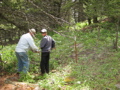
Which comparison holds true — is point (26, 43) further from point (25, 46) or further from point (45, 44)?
point (45, 44)

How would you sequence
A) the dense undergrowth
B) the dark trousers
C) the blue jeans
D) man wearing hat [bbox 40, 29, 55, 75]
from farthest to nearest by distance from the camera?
the dark trousers, man wearing hat [bbox 40, 29, 55, 75], the blue jeans, the dense undergrowth

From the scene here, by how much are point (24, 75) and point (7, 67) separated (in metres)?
1.85

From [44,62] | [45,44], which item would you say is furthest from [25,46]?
[44,62]

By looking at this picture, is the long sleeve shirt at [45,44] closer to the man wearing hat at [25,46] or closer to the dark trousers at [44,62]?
the dark trousers at [44,62]

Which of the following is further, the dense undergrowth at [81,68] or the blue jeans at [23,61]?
the blue jeans at [23,61]

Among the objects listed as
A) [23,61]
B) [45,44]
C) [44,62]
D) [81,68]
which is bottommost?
[81,68]

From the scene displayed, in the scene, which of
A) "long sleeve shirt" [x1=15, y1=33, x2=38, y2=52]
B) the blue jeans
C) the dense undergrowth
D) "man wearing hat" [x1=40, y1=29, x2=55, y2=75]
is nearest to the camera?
the dense undergrowth

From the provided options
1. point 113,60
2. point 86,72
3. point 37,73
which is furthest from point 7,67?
point 113,60

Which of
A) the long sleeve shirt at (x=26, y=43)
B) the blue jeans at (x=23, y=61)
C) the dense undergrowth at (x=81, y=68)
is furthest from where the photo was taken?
the blue jeans at (x=23, y=61)

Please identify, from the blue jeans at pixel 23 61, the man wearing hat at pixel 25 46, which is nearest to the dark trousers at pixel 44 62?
the man wearing hat at pixel 25 46

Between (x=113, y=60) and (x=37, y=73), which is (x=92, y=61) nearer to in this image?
(x=113, y=60)

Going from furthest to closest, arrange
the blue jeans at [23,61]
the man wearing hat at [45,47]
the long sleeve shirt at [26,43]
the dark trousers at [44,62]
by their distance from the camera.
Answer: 1. the dark trousers at [44,62]
2. the man wearing hat at [45,47]
3. the blue jeans at [23,61]
4. the long sleeve shirt at [26,43]

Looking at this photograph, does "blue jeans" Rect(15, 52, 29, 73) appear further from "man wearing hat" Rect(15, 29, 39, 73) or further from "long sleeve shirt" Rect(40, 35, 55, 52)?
"long sleeve shirt" Rect(40, 35, 55, 52)

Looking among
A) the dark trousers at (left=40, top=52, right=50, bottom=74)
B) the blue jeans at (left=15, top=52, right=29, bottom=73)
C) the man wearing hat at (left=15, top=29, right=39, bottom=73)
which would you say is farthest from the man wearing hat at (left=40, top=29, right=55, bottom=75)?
the blue jeans at (left=15, top=52, right=29, bottom=73)
